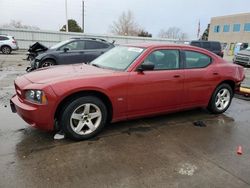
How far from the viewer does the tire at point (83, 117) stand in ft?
12.4

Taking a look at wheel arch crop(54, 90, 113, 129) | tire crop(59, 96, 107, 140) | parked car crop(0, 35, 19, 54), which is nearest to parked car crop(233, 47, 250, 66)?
wheel arch crop(54, 90, 113, 129)

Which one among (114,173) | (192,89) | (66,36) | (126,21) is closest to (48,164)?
(114,173)

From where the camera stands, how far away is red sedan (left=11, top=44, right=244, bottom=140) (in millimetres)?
3695

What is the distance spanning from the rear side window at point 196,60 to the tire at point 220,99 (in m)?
0.67

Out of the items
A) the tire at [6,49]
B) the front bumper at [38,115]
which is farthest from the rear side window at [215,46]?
the front bumper at [38,115]

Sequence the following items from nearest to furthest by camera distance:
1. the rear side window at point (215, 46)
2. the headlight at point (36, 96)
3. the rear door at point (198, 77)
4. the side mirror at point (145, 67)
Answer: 1. the headlight at point (36, 96)
2. the side mirror at point (145, 67)
3. the rear door at point (198, 77)
4. the rear side window at point (215, 46)

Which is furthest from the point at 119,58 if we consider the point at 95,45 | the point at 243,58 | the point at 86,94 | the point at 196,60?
the point at 243,58

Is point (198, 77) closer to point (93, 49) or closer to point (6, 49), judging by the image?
point (93, 49)

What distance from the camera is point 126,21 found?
59.4 meters

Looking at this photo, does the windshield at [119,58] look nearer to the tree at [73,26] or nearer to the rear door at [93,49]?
the rear door at [93,49]

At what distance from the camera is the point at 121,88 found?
4.12 metres

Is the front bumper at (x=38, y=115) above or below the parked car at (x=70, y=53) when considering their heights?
below

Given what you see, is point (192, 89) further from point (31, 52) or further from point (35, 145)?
point (31, 52)

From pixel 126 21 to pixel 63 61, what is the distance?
2044 inches
